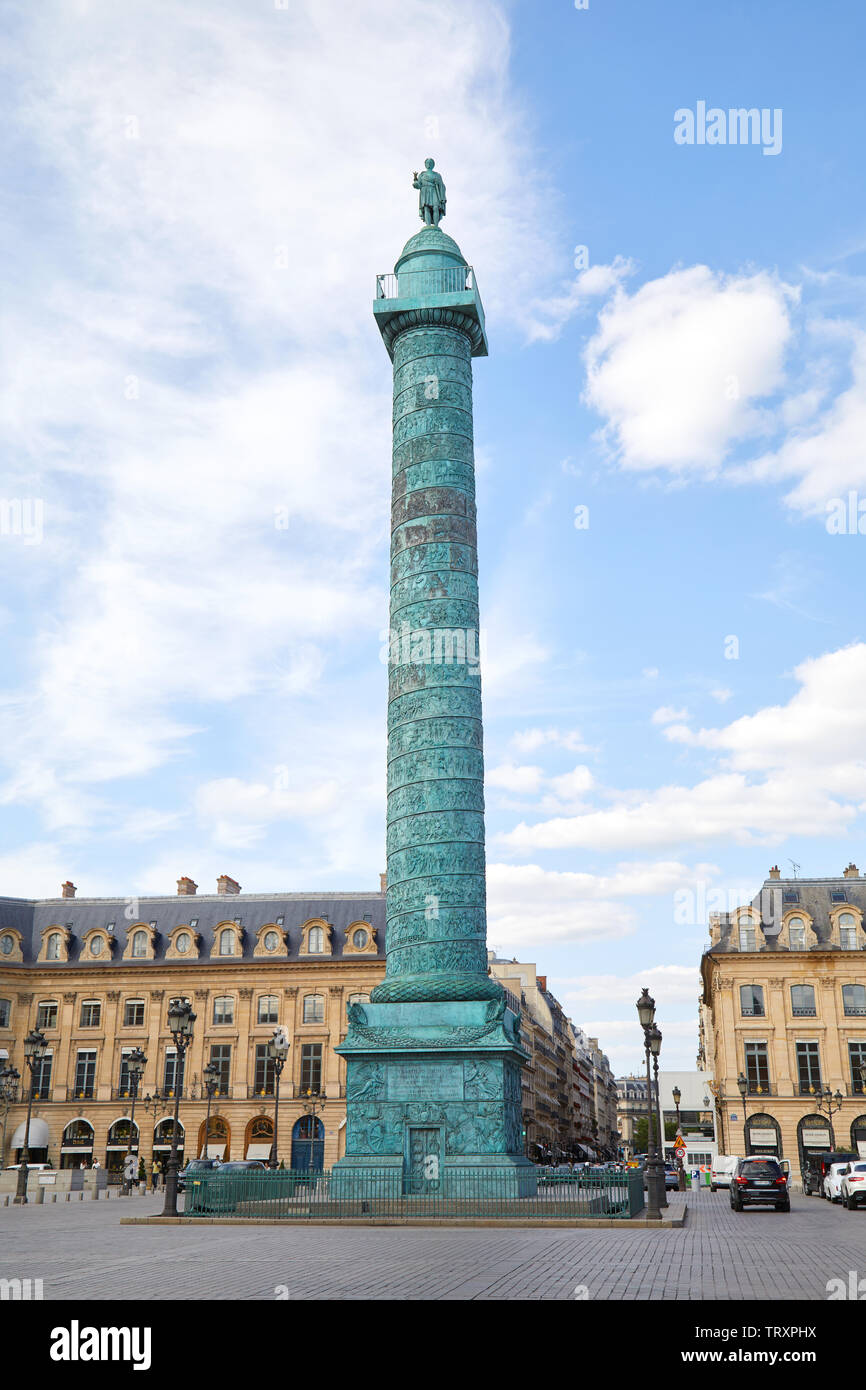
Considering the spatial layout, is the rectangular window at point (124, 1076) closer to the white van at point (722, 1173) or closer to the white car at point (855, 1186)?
the white van at point (722, 1173)

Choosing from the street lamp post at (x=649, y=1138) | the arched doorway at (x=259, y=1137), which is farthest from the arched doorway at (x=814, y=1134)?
the street lamp post at (x=649, y=1138)

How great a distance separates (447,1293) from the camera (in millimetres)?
10711

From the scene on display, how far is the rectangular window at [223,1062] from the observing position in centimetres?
5634

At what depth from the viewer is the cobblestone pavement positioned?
36.4 feet

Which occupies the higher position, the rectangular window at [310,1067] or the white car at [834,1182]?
the rectangular window at [310,1067]

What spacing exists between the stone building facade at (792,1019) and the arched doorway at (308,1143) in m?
18.3

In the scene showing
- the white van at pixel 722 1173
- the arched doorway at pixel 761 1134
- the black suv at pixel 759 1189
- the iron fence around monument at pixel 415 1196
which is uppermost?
the iron fence around monument at pixel 415 1196

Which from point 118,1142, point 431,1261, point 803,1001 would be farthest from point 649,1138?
point 118,1142

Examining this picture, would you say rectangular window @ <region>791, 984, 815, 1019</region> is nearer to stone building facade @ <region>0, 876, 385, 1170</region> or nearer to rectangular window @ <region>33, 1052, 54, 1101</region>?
stone building facade @ <region>0, 876, 385, 1170</region>

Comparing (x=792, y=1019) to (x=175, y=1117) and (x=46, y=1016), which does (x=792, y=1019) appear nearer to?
(x=46, y=1016)

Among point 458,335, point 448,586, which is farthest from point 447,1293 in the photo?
point 458,335

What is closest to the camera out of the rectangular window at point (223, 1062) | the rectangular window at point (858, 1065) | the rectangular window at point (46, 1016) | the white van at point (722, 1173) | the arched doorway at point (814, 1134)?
the white van at point (722, 1173)

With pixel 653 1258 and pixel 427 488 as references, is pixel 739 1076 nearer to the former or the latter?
pixel 427 488

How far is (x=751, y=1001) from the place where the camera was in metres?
57.5
